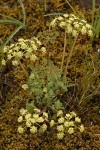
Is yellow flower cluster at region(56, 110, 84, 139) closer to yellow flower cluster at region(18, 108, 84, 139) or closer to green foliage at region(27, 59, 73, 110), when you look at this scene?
yellow flower cluster at region(18, 108, 84, 139)

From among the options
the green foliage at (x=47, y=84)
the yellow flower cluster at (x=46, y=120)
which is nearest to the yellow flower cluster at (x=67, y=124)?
the yellow flower cluster at (x=46, y=120)

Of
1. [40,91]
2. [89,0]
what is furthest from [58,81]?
[89,0]

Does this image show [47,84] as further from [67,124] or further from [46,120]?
[67,124]

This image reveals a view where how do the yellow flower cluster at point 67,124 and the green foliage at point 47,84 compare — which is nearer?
the yellow flower cluster at point 67,124

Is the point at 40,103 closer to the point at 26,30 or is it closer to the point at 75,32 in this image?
the point at 75,32

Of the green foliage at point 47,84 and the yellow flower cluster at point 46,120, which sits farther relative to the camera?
the green foliage at point 47,84

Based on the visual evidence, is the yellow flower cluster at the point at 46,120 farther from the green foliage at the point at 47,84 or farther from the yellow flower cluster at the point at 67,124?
the green foliage at the point at 47,84

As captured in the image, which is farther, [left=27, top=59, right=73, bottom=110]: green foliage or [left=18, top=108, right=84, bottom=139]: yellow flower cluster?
[left=27, top=59, right=73, bottom=110]: green foliage

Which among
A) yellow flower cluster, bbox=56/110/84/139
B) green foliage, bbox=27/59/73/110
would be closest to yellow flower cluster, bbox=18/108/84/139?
yellow flower cluster, bbox=56/110/84/139
